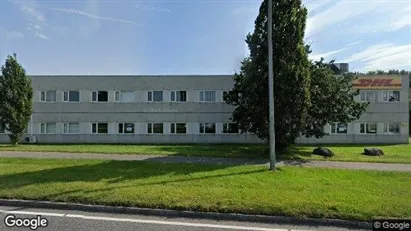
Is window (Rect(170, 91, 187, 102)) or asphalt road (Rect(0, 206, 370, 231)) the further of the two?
window (Rect(170, 91, 187, 102))

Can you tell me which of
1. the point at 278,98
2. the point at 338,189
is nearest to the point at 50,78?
the point at 278,98

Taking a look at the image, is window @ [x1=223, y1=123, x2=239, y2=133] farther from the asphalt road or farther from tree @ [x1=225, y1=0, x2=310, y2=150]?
the asphalt road

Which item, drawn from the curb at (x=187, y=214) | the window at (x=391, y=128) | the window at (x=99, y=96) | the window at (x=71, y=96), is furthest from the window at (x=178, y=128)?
the curb at (x=187, y=214)

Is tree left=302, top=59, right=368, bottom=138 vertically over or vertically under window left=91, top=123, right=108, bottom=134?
over

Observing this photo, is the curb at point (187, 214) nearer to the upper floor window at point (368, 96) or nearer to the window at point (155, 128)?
the window at point (155, 128)

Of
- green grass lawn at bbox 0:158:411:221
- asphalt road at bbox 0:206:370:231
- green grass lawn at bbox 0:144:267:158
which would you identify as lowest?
asphalt road at bbox 0:206:370:231

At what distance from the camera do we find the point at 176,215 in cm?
655

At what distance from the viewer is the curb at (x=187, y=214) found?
613cm

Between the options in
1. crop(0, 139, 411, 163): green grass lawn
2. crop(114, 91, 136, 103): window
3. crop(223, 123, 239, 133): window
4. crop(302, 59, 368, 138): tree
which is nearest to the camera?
crop(0, 139, 411, 163): green grass lawn

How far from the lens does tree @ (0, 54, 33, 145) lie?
69.5ft

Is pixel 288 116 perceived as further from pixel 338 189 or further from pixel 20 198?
pixel 20 198

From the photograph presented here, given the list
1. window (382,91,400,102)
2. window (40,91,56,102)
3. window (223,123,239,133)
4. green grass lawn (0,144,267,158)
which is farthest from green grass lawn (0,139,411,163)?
window (382,91,400,102)

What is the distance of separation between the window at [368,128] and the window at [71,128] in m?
25.7

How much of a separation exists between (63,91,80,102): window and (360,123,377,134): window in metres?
25.8
